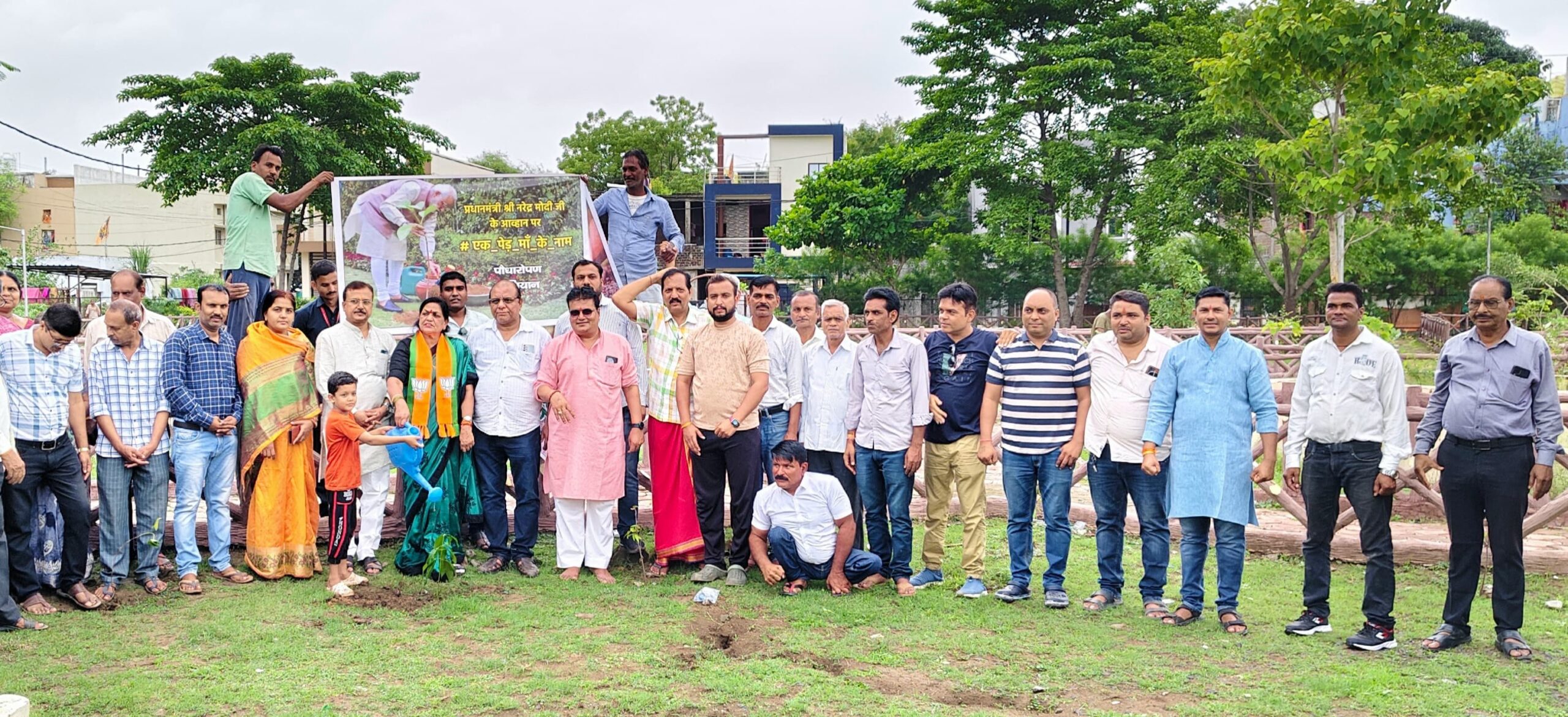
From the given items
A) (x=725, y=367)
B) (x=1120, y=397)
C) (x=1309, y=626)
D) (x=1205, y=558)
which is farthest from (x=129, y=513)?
(x=1309, y=626)

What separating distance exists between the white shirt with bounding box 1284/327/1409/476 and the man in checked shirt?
6.06m

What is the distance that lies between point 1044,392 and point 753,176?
142 ft

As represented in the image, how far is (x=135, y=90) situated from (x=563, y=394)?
28.5 m

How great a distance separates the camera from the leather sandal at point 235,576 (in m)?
6.75

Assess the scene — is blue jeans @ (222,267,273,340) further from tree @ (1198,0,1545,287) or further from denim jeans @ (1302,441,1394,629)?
tree @ (1198,0,1545,287)

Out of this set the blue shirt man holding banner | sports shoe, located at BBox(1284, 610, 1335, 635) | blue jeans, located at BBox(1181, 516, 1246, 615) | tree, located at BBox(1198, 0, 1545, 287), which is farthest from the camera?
tree, located at BBox(1198, 0, 1545, 287)

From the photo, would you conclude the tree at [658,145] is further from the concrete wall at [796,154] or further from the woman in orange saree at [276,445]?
the woman in orange saree at [276,445]

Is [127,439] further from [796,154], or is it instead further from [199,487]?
[796,154]

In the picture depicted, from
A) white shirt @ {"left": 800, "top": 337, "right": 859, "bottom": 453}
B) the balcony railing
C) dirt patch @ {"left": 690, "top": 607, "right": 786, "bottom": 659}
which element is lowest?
dirt patch @ {"left": 690, "top": 607, "right": 786, "bottom": 659}

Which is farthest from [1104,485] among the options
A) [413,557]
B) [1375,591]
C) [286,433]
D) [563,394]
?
[286,433]

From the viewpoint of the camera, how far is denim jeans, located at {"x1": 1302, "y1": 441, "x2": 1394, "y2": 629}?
553 cm

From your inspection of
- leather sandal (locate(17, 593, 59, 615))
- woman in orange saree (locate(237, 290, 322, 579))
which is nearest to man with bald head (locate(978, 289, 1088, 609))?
woman in orange saree (locate(237, 290, 322, 579))

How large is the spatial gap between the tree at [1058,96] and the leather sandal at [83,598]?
92.2 ft

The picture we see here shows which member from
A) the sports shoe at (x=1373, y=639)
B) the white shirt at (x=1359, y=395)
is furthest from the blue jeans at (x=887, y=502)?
the sports shoe at (x=1373, y=639)
